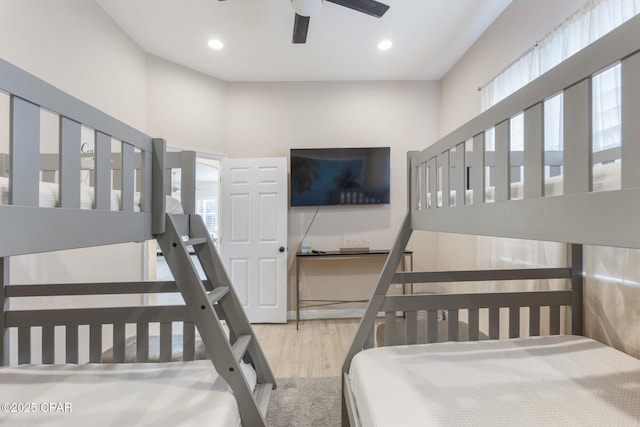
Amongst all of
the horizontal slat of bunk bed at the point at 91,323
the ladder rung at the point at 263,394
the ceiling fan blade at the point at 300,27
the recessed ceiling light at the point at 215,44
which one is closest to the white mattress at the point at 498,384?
the ladder rung at the point at 263,394

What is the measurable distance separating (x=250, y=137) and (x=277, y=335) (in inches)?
89.7

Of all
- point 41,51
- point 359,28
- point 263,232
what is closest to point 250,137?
point 263,232

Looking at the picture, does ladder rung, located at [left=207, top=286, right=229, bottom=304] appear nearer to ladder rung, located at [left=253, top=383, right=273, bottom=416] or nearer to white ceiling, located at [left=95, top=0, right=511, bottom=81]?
ladder rung, located at [left=253, top=383, right=273, bottom=416]

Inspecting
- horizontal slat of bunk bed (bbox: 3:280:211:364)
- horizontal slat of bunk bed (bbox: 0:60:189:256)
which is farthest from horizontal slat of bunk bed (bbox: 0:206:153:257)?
horizontal slat of bunk bed (bbox: 3:280:211:364)

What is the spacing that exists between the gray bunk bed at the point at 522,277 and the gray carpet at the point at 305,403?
0.29 meters

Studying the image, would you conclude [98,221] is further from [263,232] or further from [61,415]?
[263,232]

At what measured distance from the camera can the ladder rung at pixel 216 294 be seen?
1.41 m

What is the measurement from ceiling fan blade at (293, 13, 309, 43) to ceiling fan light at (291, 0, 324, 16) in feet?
0.20

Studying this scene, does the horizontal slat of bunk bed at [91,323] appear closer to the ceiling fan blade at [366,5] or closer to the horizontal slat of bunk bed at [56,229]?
the horizontal slat of bunk bed at [56,229]

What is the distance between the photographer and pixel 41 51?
1.95 metres

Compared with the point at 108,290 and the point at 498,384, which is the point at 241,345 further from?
the point at 498,384

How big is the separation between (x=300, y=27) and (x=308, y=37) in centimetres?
62

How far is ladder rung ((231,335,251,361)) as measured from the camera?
1.48 meters

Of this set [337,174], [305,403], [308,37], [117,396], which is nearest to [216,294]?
[117,396]
